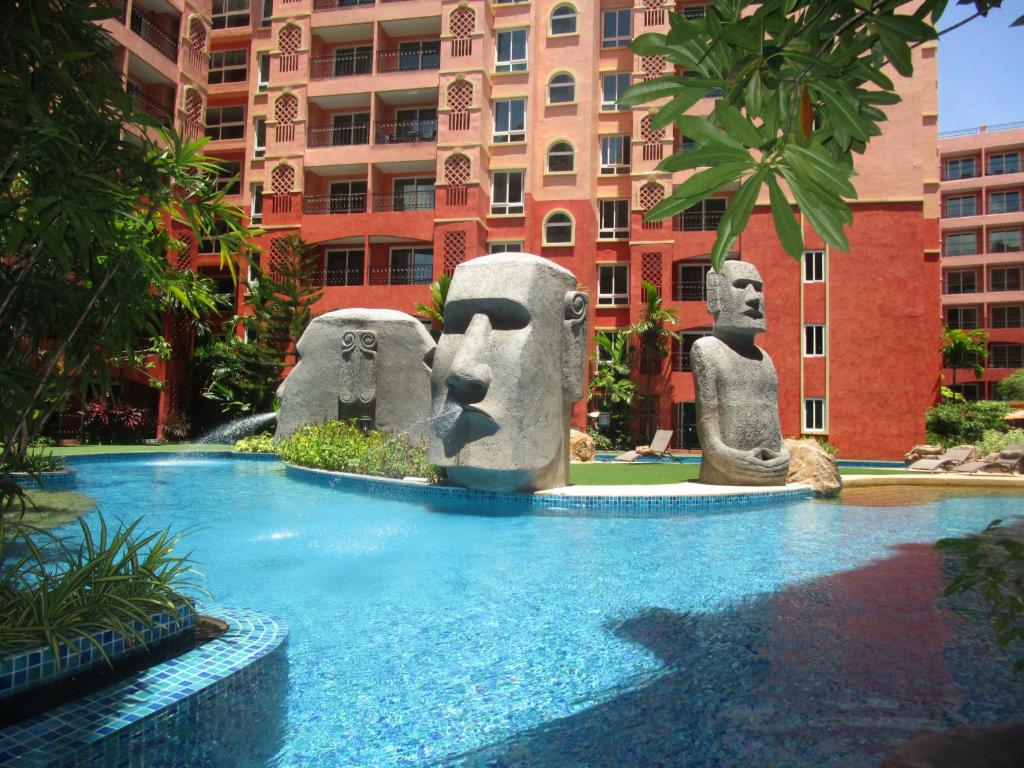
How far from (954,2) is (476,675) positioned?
9.78ft

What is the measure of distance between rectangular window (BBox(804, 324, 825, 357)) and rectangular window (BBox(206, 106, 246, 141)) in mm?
22846

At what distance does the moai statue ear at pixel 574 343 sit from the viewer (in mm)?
8820

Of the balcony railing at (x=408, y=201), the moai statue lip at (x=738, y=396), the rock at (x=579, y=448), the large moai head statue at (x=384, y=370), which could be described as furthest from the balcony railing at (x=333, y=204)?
the moai statue lip at (x=738, y=396)

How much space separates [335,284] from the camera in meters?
27.1

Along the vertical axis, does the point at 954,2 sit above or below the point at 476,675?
above

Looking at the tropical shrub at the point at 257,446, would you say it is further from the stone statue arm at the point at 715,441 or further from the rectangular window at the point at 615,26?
the rectangular window at the point at 615,26

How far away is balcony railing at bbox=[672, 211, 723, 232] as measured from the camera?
1023 inches

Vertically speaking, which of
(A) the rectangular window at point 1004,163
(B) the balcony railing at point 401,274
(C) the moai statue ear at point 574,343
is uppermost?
(A) the rectangular window at point 1004,163

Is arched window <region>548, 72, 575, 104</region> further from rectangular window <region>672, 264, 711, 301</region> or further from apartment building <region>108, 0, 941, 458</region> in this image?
rectangular window <region>672, 264, 711, 301</region>

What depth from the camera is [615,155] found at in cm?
2714

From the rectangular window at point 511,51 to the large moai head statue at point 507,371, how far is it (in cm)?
2025

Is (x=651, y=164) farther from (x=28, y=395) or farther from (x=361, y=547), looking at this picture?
(x=28, y=395)

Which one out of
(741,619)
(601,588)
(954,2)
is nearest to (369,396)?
(601,588)

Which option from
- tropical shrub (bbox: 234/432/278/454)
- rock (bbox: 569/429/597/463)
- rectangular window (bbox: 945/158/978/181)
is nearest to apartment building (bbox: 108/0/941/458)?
rock (bbox: 569/429/597/463)
